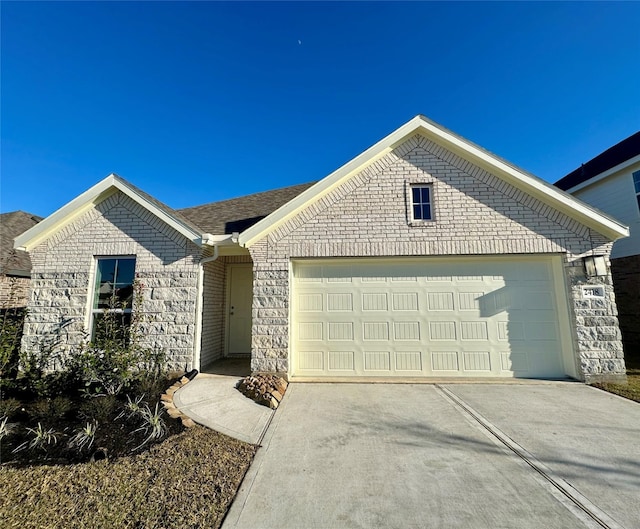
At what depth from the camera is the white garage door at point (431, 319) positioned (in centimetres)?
650

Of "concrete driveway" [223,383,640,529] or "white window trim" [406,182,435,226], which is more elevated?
"white window trim" [406,182,435,226]

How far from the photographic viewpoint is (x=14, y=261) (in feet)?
32.2

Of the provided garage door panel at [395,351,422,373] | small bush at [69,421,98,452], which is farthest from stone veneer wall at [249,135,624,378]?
small bush at [69,421,98,452]

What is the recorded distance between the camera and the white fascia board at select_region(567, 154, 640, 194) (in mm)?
9600

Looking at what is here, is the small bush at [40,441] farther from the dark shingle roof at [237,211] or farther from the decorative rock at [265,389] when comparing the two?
the dark shingle roof at [237,211]

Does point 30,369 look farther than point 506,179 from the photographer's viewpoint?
No

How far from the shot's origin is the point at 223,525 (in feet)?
7.82

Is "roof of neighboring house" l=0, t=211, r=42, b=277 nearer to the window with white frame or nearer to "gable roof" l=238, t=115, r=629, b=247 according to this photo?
the window with white frame

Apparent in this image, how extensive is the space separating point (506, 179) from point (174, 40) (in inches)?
376

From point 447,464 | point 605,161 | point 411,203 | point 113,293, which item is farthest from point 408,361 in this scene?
point 605,161

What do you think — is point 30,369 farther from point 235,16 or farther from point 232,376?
point 235,16

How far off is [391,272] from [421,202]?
5.78 ft

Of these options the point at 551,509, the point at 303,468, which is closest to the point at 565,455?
the point at 551,509

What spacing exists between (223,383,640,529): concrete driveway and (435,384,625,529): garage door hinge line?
0.01 m
